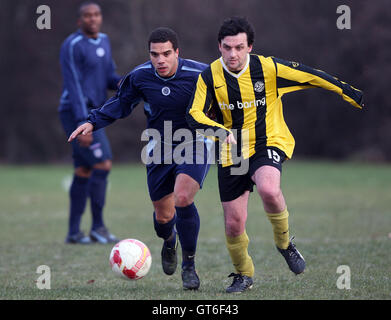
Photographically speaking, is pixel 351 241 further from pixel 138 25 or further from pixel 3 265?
pixel 138 25

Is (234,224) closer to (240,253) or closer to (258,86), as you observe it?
(240,253)

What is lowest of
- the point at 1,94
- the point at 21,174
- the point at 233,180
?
the point at 233,180

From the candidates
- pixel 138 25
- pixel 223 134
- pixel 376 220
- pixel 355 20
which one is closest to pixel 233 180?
pixel 223 134

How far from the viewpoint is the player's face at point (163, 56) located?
485cm

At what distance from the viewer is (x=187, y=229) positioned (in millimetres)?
4812

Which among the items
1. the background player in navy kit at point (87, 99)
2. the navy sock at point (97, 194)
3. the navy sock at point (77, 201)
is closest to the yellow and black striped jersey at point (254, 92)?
the background player in navy kit at point (87, 99)

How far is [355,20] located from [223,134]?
18.2 m

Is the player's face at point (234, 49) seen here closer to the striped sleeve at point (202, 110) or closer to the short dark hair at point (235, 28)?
the short dark hair at point (235, 28)

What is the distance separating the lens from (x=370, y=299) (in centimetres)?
401

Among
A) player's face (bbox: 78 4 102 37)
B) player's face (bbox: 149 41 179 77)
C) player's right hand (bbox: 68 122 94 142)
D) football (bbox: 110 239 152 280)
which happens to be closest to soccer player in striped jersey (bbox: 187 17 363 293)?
player's face (bbox: 149 41 179 77)

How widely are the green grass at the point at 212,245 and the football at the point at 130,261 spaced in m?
0.12

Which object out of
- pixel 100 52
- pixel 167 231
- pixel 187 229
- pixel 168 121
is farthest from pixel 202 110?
pixel 100 52

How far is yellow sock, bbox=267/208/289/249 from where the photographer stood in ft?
14.9

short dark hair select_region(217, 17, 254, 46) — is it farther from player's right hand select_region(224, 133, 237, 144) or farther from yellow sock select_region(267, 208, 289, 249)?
yellow sock select_region(267, 208, 289, 249)
